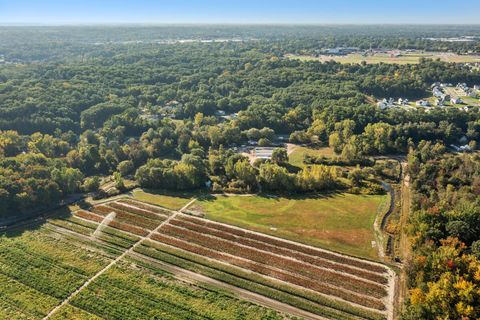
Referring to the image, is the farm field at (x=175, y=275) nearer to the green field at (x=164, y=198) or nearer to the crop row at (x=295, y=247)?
the crop row at (x=295, y=247)

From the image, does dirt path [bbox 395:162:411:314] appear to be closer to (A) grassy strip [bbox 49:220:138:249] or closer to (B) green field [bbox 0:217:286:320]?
(B) green field [bbox 0:217:286:320]

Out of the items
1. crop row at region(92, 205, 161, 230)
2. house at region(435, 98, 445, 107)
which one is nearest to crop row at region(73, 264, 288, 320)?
crop row at region(92, 205, 161, 230)

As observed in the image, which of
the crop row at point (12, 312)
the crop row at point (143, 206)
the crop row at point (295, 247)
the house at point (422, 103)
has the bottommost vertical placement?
the crop row at point (12, 312)

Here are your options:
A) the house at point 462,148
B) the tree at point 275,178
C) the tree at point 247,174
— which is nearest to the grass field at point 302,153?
the tree at point 275,178

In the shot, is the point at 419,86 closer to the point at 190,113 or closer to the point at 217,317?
the point at 190,113

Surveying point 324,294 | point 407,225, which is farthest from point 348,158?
point 324,294

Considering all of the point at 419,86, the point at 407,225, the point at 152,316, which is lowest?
the point at 152,316
